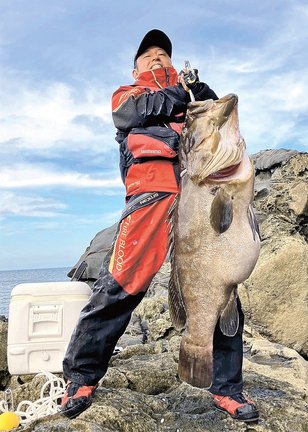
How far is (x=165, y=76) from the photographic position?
3.97m

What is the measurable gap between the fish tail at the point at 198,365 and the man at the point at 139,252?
61cm

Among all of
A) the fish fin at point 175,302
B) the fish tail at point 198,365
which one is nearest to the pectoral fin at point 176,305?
the fish fin at point 175,302

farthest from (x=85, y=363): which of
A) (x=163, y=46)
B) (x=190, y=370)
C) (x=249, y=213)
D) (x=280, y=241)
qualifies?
(x=280, y=241)

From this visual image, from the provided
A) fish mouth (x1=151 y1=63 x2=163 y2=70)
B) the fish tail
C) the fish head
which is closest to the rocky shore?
the fish tail

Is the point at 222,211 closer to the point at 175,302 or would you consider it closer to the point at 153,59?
the point at 175,302

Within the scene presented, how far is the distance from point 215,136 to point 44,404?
2483 mm

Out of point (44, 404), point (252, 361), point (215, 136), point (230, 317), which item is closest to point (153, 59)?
point (215, 136)

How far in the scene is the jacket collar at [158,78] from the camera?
3936mm

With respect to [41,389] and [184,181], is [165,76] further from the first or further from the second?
[41,389]

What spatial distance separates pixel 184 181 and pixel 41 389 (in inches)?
94.3

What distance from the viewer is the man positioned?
360cm

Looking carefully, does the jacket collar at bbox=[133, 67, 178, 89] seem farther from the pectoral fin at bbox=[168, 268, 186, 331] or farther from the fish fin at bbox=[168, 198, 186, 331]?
the pectoral fin at bbox=[168, 268, 186, 331]

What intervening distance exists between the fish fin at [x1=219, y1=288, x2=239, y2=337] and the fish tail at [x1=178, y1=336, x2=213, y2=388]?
0.20 m

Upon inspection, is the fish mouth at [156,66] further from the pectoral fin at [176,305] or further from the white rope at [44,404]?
the white rope at [44,404]
